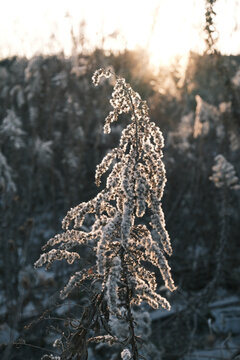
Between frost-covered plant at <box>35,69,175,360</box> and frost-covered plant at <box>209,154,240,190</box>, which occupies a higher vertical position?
frost-covered plant at <box>209,154,240,190</box>

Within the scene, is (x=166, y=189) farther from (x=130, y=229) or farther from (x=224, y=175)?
(x=130, y=229)

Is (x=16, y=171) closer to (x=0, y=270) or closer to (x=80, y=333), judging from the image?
(x=0, y=270)

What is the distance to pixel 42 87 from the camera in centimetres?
902

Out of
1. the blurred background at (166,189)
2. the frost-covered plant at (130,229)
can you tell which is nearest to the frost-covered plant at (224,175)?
the blurred background at (166,189)

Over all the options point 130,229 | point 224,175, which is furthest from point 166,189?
point 130,229

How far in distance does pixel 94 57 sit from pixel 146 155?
28.1 ft

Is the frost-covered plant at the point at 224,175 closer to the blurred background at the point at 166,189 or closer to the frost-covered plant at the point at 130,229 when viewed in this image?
the blurred background at the point at 166,189

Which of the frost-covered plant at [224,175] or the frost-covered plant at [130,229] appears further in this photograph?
the frost-covered plant at [224,175]

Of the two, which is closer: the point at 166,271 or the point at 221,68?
the point at 166,271

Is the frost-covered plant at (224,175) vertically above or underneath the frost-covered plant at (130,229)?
above

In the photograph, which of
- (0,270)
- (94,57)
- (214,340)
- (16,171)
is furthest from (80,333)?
(94,57)

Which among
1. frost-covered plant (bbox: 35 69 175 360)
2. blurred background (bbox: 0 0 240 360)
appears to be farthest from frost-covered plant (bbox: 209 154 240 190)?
frost-covered plant (bbox: 35 69 175 360)

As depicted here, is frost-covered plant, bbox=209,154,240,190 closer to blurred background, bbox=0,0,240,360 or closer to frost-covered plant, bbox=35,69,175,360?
→ blurred background, bbox=0,0,240,360

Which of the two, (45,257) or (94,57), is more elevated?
(94,57)
